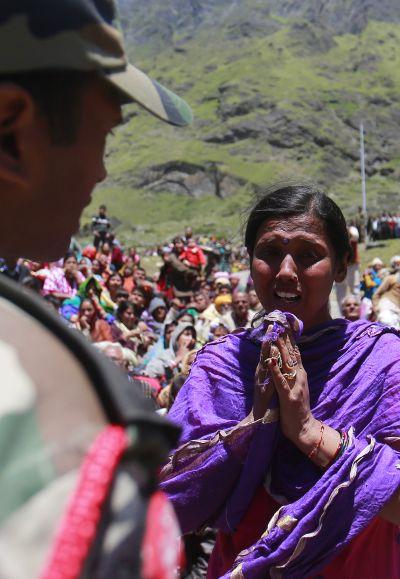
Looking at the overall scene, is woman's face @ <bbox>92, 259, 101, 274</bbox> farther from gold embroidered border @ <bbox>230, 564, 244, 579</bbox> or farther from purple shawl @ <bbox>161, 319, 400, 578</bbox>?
gold embroidered border @ <bbox>230, 564, 244, 579</bbox>

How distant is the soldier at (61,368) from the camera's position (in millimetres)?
704

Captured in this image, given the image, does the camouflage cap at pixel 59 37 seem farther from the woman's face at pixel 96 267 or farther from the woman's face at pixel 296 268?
the woman's face at pixel 96 267

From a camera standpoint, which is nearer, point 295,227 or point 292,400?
point 292,400

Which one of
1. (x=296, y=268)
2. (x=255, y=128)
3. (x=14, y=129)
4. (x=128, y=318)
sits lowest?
(x=255, y=128)

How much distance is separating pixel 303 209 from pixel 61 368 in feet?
6.02

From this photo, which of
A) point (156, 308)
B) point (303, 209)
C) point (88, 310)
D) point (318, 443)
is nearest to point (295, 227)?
point (303, 209)

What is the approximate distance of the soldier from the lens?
704 millimetres

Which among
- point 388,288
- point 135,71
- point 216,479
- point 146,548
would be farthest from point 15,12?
point 388,288

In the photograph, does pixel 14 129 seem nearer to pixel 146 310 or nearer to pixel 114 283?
pixel 146 310

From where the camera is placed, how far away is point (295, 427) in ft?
6.98

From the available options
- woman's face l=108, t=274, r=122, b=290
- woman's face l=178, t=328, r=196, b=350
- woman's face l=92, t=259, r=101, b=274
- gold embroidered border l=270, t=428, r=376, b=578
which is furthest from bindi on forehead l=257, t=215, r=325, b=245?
woman's face l=92, t=259, r=101, b=274

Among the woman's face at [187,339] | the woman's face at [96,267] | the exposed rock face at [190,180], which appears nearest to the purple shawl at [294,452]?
the woman's face at [187,339]

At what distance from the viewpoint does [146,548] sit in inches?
30.2

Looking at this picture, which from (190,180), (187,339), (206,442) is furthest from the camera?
(190,180)
